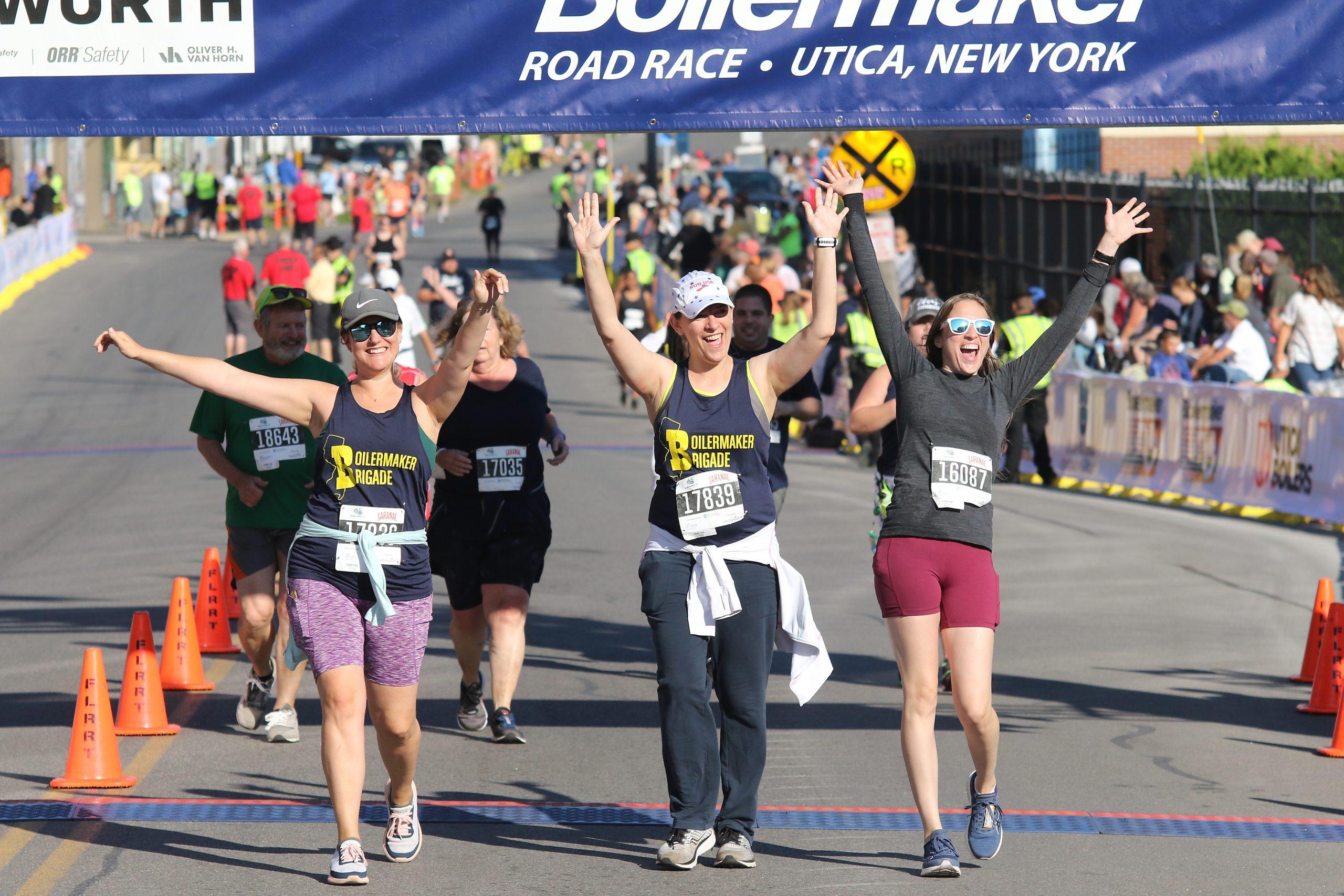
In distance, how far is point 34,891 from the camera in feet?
19.6

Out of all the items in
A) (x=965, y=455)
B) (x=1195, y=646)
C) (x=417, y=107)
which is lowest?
(x=1195, y=646)

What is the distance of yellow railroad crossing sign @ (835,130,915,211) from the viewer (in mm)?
16891

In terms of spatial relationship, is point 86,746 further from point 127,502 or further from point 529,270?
point 529,270

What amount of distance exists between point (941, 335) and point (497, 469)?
2.52 meters

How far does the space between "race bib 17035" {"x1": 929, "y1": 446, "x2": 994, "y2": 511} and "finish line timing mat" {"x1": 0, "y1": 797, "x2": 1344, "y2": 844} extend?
139 cm

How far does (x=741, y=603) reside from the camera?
631cm

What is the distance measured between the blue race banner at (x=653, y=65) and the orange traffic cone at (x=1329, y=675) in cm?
258

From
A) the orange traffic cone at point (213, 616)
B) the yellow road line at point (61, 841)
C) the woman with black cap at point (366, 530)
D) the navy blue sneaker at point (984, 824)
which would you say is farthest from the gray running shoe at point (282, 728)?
the navy blue sneaker at point (984, 824)

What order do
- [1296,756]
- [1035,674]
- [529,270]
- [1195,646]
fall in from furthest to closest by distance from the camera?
1. [529,270]
2. [1195,646]
3. [1035,674]
4. [1296,756]

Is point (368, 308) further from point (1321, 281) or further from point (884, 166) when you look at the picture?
point (1321, 281)

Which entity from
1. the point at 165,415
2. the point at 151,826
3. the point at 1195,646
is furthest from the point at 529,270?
the point at 151,826

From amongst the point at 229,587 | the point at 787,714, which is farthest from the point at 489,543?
the point at 229,587

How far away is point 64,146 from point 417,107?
46.0m

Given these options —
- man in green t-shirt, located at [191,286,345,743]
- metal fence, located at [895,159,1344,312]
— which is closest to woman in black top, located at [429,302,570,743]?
man in green t-shirt, located at [191,286,345,743]
